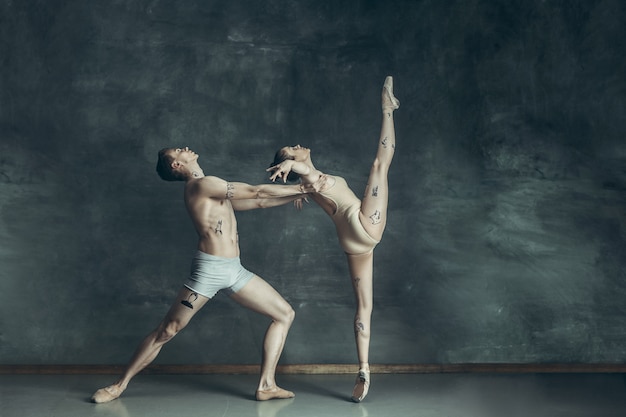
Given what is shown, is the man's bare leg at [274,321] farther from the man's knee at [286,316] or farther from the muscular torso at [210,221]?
the muscular torso at [210,221]

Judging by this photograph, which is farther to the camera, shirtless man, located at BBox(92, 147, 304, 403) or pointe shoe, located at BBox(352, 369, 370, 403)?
pointe shoe, located at BBox(352, 369, 370, 403)

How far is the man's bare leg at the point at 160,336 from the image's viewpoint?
5.15 m

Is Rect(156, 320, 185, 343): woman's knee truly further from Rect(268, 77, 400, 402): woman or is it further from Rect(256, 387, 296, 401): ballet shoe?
Rect(268, 77, 400, 402): woman

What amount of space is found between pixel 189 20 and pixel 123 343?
8.18 ft

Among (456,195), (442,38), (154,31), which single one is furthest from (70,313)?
(442,38)

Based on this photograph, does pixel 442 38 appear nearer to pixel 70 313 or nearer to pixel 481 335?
pixel 481 335

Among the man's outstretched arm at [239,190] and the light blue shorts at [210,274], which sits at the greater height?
the man's outstretched arm at [239,190]

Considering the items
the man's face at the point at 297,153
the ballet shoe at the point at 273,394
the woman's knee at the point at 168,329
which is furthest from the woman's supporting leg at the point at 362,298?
the woman's knee at the point at 168,329

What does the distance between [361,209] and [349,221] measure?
12cm

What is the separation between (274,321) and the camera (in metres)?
5.35

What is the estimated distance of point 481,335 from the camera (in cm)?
616

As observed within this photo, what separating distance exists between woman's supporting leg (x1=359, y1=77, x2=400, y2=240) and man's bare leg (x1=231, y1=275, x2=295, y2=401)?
77 cm

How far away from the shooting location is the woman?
205 inches

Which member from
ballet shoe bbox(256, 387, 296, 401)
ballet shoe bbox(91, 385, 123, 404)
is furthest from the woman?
ballet shoe bbox(91, 385, 123, 404)
